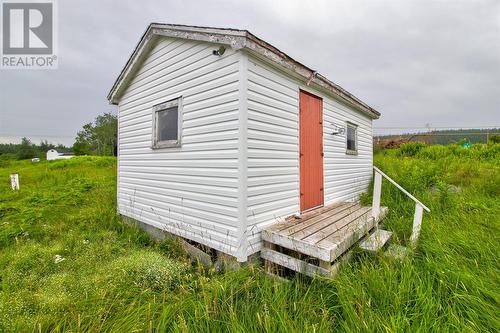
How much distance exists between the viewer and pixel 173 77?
452 centimetres

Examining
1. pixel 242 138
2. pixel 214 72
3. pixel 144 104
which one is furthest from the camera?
pixel 144 104

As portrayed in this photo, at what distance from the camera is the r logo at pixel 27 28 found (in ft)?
20.1

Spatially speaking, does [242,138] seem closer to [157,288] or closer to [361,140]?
[157,288]

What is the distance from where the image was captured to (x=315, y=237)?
2.99 m

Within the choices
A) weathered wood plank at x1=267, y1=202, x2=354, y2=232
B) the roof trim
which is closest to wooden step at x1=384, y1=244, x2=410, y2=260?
weathered wood plank at x1=267, y1=202, x2=354, y2=232

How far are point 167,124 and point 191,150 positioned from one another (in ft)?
3.77

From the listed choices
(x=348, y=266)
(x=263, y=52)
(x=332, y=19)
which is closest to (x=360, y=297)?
(x=348, y=266)

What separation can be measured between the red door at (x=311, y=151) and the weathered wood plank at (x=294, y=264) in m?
1.38

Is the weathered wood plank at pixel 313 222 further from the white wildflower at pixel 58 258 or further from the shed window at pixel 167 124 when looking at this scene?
the white wildflower at pixel 58 258

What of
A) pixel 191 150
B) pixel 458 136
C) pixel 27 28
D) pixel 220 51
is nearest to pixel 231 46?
pixel 220 51

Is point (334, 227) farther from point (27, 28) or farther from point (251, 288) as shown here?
point (27, 28)

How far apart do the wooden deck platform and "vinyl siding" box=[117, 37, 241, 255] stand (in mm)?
604

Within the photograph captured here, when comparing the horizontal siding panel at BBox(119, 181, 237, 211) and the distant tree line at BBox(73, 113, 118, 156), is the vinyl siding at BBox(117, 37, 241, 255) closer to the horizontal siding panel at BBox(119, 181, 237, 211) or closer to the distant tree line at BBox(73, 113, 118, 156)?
the horizontal siding panel at BBox(119, 181, 237, 211)

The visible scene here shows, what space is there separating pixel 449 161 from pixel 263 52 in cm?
1083
